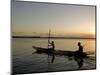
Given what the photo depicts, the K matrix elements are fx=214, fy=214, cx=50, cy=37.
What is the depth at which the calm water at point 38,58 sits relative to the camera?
2.35m

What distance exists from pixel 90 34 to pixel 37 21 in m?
0.69

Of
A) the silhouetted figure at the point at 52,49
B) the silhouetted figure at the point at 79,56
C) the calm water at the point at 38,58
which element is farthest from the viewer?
the silhouetted figure at the point at 79,56

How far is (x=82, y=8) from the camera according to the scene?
2.63m

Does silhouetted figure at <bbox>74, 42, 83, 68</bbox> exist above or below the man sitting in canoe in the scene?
below

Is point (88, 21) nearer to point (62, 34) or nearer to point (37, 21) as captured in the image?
point (62, 34)

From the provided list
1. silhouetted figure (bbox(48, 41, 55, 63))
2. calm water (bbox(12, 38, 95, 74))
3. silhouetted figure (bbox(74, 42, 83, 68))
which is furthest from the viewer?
silhouetted figure (bbox(74, 42, 83, 68))

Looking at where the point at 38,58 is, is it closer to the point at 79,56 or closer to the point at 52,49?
the point at 52,49

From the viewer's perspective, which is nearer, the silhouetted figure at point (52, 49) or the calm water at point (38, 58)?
the calm water at point (38, 58)

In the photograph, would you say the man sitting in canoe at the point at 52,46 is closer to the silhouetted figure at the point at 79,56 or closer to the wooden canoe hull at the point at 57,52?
the wooden canoe hull at the point at 57,52

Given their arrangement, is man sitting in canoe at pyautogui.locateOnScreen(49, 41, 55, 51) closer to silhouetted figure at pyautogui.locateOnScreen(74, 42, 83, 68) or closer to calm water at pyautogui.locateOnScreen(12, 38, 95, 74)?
calm water at pyautogui.locateOnScreen(12, 38, 95, 74)

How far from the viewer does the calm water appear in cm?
235

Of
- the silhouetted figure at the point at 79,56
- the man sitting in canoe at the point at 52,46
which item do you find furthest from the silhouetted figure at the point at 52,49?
the silhouetted figure at the point at 79,56

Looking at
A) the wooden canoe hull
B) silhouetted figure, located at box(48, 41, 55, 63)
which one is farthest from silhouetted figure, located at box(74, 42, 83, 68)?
silhouetted figure, located at box(48, 41, 55, 63)

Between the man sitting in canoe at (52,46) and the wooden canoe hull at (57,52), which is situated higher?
the man sitting in canoe at (52,46)
